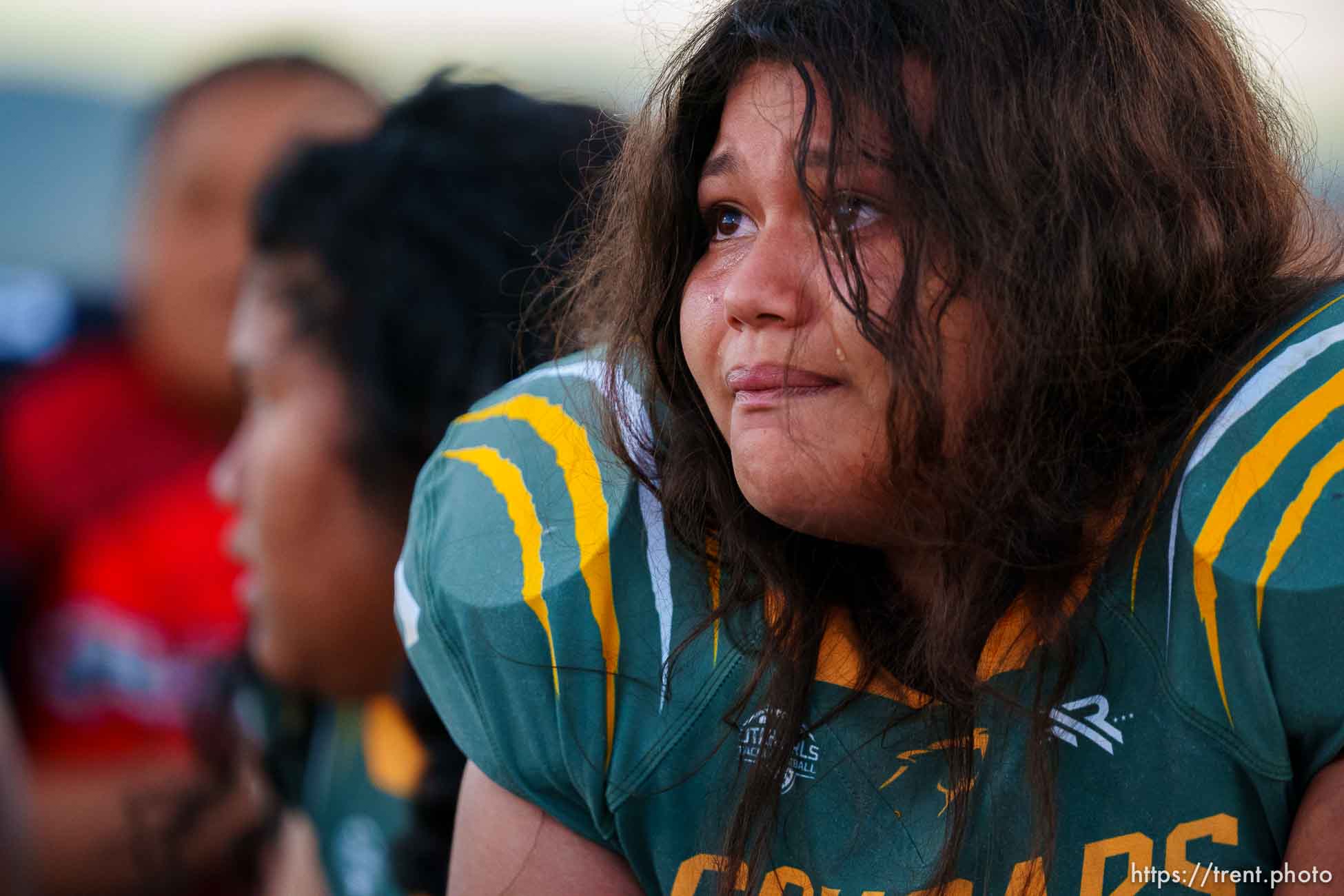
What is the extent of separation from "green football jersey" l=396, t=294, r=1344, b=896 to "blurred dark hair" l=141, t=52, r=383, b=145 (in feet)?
6.70

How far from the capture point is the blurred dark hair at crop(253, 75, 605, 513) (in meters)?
1.99

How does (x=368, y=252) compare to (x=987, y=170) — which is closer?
(x=987, y=170)

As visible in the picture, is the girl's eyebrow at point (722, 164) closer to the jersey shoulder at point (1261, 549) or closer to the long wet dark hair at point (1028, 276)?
the long wet dark hair at point (1028, 276)

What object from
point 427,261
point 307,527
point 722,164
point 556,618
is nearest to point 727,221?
point 722,164

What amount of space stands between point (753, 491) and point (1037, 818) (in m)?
0.35

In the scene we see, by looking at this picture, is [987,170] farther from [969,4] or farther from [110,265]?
[110,265]

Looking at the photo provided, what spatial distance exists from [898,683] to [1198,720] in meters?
0.26

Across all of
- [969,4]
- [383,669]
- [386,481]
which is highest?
[969,4]

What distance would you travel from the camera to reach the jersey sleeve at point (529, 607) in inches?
50.1

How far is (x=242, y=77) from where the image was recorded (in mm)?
3260

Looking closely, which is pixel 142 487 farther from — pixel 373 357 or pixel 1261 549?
pixel 1261 549

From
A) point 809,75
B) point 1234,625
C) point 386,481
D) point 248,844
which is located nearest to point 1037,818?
point 1234,625

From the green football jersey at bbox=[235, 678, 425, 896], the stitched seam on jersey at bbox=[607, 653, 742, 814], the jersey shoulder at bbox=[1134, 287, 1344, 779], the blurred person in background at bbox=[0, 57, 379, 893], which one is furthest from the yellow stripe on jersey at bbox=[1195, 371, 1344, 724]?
the blurred person in background at bbox=[0, 57, 379, 893]

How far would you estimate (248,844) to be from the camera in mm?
2627
